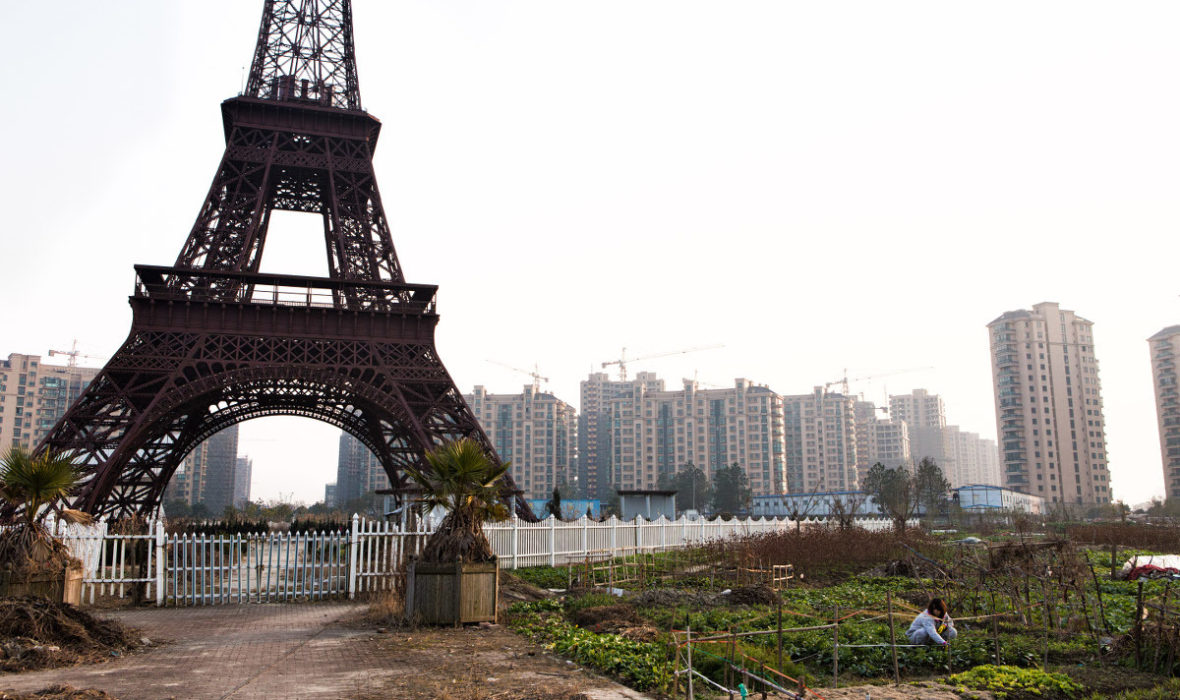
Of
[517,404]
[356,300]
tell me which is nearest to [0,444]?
[517,404]

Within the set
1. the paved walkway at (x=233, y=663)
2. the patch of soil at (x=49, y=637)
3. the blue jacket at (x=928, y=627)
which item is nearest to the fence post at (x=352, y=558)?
the paved walkway at (x=233, y=663)

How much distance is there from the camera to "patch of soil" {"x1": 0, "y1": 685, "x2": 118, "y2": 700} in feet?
26.4

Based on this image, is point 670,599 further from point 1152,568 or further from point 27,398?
point 27,398

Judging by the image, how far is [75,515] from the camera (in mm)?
15148

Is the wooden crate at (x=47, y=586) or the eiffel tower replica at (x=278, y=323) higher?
the eiffel tower replica at (x=278, y=323)

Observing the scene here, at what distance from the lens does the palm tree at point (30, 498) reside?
42.9ft

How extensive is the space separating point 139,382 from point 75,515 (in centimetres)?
1836

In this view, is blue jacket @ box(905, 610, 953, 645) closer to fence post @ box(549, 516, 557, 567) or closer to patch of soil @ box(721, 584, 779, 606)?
patch of soil @ box(721, 584, 779, 606)

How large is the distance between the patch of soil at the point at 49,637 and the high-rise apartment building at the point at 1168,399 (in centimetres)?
12700

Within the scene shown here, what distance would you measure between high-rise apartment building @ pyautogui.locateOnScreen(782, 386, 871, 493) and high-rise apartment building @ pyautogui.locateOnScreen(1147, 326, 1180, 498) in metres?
50.5

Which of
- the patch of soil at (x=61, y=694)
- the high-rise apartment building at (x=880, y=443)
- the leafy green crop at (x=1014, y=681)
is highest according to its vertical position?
the high-rise apartment building at (x=880, y=443)

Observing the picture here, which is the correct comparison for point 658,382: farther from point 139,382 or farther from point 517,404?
point 139,382

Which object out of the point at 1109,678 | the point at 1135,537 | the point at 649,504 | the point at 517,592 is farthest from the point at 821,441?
the point at 1109,678

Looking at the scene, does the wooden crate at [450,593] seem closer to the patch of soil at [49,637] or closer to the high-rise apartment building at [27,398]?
the patch of soil at [49,637]
